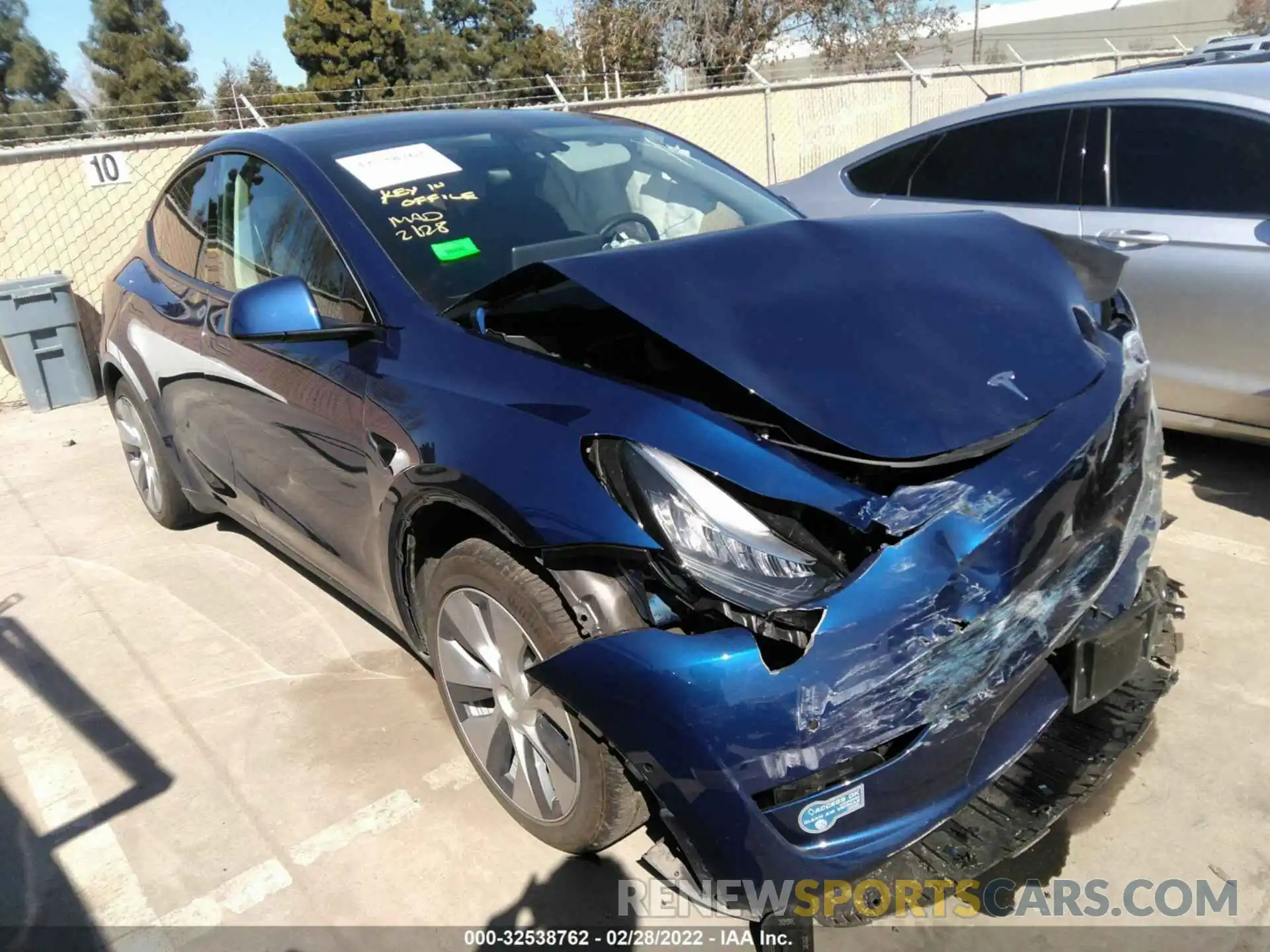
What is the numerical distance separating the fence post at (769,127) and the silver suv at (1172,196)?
8216mm

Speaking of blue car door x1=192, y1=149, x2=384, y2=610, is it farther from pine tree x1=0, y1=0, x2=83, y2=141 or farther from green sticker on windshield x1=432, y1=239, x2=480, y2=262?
pine tree x1=0, y1=0, x2=83, y2=141

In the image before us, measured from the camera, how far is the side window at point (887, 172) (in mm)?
4734

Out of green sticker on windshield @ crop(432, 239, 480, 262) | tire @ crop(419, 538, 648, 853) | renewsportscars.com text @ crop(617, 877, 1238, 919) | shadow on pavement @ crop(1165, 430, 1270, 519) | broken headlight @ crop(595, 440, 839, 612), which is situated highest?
green sticker on windshield @ crop(432, 239, 480, 262)

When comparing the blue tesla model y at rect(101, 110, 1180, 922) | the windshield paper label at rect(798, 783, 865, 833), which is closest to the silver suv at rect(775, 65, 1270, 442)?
the blue tesla model y at rect(101, 110, 1180, 922)

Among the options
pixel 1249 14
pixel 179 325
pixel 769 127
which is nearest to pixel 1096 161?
pixel 179 325

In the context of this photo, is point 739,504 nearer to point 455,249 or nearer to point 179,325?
point 455,249

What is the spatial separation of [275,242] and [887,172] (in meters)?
3.06

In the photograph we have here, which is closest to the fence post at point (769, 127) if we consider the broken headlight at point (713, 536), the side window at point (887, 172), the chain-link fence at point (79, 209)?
the chain-link fence at point (79, 209)

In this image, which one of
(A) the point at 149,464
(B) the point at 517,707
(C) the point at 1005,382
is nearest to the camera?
(C) the point at 1005,382

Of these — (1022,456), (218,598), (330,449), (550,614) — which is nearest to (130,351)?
(218,598)

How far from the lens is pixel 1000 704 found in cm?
188

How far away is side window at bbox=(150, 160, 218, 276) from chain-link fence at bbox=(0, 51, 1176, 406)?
1769mm

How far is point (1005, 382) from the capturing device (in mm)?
2016

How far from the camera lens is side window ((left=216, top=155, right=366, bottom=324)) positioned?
2.71 meters
